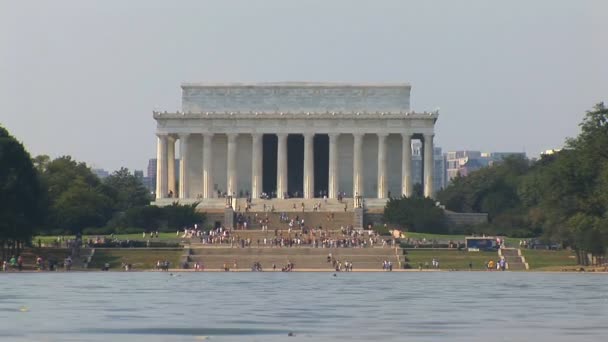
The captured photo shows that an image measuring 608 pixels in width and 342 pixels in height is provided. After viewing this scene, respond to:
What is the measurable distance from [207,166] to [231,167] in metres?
2.37

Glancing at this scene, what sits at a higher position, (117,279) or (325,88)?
(325,88)

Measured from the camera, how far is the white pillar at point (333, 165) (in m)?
164

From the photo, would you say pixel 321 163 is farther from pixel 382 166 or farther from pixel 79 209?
pixel 79 209

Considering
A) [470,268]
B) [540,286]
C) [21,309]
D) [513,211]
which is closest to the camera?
[21,309]

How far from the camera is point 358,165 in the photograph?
165250 mm

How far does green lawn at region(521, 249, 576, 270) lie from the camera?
11788 cm

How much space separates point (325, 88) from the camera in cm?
16388

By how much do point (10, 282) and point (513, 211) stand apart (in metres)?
75.1

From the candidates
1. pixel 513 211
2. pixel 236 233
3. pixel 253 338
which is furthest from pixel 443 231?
pixel 253 338

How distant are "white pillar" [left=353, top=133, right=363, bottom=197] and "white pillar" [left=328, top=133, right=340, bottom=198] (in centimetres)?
183

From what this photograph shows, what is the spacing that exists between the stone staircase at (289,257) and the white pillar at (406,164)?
37.5m

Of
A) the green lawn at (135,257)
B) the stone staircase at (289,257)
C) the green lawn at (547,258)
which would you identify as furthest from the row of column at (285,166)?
the green lawn at (135,257)

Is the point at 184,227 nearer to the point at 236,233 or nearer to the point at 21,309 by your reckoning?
the point at 236,233

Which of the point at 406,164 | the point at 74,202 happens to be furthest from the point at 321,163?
the point at 74,202
